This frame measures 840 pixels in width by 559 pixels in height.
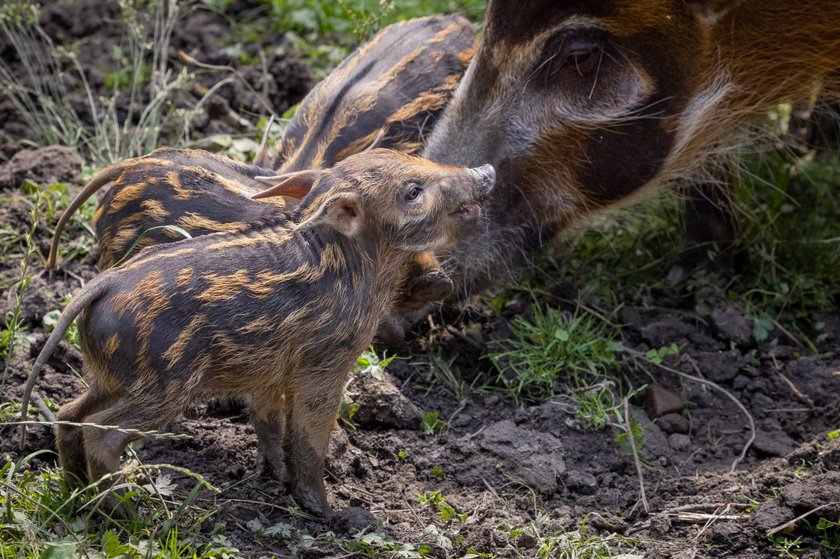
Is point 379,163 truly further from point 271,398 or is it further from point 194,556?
point 194,556

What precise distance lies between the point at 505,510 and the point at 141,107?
11.4 ft

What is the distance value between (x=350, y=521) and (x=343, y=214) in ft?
3.36

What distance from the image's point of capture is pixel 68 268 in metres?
5.15

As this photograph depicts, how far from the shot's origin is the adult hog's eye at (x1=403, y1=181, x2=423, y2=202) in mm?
4016

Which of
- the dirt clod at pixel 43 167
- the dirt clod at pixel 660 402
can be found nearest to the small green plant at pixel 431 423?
the dirt clod at pixel 660 402

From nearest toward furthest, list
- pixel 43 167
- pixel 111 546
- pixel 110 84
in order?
pixel 111 546, pixel 43 167, pixel 110 84

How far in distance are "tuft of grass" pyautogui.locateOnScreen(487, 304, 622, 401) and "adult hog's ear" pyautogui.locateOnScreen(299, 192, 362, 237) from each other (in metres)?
1.24

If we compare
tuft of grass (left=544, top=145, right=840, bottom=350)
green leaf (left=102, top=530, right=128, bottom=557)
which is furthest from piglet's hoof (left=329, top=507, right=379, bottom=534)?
tuft of grass (left=544, top=145, right=840, bottom=350)

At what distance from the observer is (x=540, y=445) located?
14.6 feet

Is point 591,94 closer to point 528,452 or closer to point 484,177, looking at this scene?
point 484,177

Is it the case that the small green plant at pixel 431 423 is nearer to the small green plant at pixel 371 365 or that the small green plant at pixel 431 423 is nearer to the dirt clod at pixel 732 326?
the small green plant at pixel 371 365

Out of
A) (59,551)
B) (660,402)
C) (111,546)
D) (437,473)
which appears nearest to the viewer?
(59,551)

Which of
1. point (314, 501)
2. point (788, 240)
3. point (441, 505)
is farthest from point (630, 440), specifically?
point (788, 240)

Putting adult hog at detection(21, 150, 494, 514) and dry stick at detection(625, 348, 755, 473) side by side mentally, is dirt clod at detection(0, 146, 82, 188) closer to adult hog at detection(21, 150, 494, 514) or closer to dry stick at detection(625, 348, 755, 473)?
adult hog at detection(21, 150, 494, 514)
